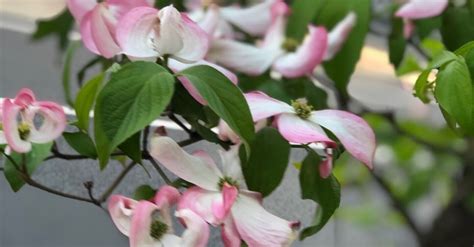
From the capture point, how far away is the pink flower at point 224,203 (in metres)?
0.31

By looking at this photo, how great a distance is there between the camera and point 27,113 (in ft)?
1.08

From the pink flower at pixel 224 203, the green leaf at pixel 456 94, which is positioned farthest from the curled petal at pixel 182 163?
the green leaf at pixel 456 94

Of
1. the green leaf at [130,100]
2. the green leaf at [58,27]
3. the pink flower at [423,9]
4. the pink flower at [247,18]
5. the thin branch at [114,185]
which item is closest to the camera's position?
the green leaf at [130,100]

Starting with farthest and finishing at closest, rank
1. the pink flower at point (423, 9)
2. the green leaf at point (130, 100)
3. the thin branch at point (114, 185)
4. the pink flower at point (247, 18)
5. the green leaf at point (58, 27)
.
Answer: the green leaf at point (58, 27), the pink flower at point (247, 18), the pink flower at point (423, 9), the thin branch at point (114, 185), the green leaf at point (130, 100)

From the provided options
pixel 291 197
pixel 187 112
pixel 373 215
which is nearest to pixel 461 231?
pixel 373 215

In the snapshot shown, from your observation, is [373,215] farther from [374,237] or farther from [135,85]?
[135,85]

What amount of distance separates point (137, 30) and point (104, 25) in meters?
0.03

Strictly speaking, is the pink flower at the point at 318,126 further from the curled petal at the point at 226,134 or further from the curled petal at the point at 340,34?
the curled petal at the point at 340,34

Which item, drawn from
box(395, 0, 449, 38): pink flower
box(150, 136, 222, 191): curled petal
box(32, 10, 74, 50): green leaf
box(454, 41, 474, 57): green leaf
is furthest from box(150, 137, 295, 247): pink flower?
box(32, 10, 74, 50): green leaf

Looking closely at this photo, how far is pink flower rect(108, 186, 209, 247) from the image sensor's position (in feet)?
0.98

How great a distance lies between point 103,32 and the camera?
360mm

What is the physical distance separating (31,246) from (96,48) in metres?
0.24

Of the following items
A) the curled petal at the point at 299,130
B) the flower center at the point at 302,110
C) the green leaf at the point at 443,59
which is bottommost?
the flower center at the point at 302,110

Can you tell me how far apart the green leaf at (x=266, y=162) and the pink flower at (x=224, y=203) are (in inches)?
0.5
